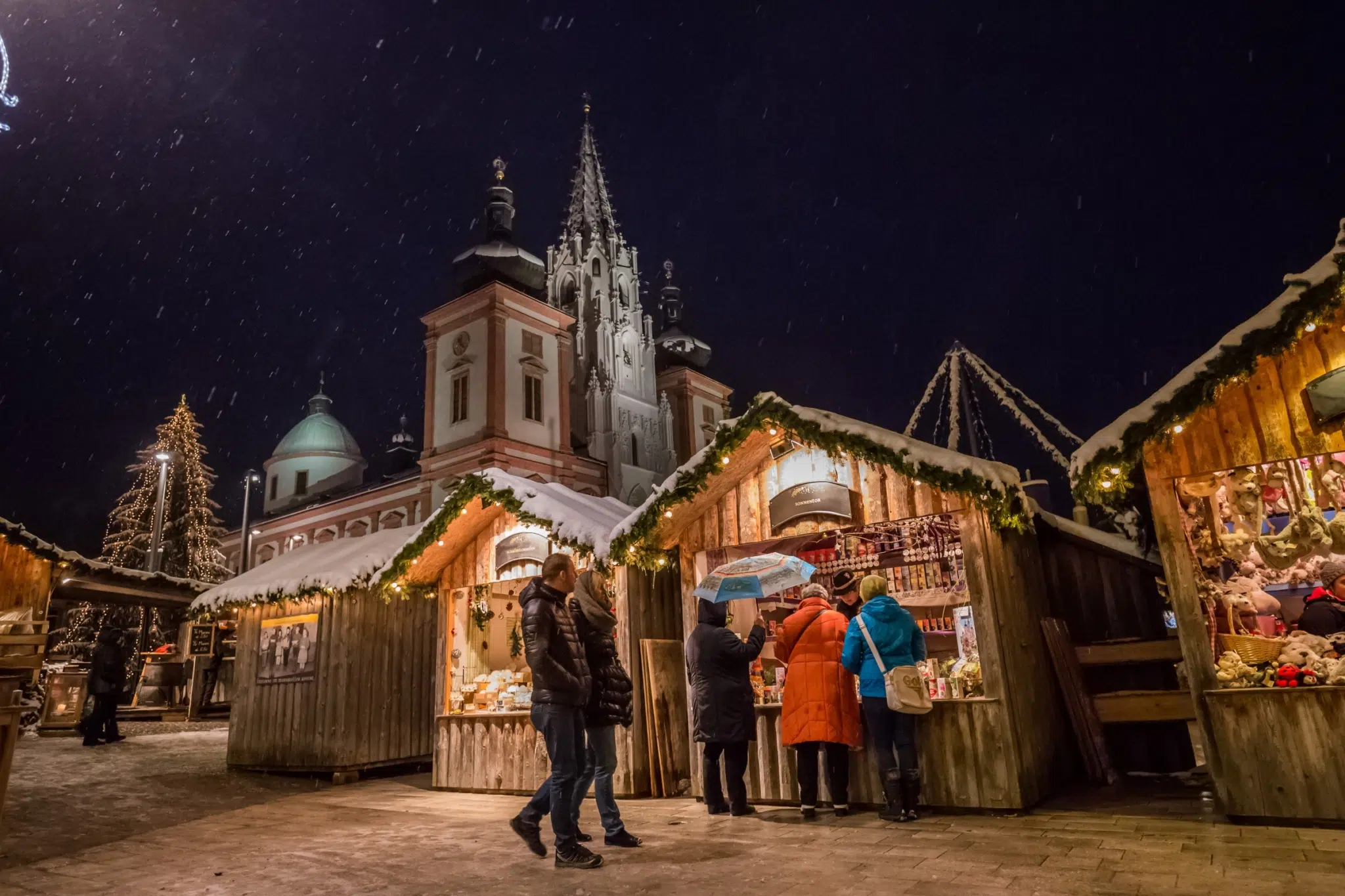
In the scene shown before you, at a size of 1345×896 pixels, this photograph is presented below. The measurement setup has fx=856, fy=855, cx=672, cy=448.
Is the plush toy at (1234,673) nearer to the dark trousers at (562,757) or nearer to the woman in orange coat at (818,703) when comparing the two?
the woman in orange coat at (818,703)

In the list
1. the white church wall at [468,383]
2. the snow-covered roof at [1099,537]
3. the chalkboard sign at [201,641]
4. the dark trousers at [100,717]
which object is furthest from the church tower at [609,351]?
the snow-covered roof at [1099,537]

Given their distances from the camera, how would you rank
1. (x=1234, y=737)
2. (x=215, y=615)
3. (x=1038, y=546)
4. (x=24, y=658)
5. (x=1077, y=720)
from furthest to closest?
(x=215, y=615)
(x=1038, y=546)
(x=1077, y=720)
(x=1234, y=737)
(x=24, y=658)

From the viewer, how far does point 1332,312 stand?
6.36 metres

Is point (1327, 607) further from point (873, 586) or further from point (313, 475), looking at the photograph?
point (313, 475)

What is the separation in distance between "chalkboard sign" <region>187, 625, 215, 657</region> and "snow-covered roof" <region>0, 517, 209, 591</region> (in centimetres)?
151

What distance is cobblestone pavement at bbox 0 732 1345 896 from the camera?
15.6 feet

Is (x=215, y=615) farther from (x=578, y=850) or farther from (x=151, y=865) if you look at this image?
(x=578, y=850)

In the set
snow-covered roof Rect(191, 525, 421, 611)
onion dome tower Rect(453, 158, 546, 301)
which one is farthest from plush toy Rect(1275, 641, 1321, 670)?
onion dome tower Rect(453, 158, 546, 301)

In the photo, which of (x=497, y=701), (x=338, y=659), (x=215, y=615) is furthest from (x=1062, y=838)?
(x=215, y=615)

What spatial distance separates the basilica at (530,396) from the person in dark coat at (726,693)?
83.3 feet

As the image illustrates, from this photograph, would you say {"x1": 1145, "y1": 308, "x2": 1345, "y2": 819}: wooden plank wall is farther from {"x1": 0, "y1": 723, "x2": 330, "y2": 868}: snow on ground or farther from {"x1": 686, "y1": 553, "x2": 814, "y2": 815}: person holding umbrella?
{"x1": 0, "y1": 723, "x2": 330, "y2": 868}: snow on ground

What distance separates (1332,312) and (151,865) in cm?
949

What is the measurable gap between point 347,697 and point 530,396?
31.0m

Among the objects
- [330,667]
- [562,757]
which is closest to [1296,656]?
[562,757]
